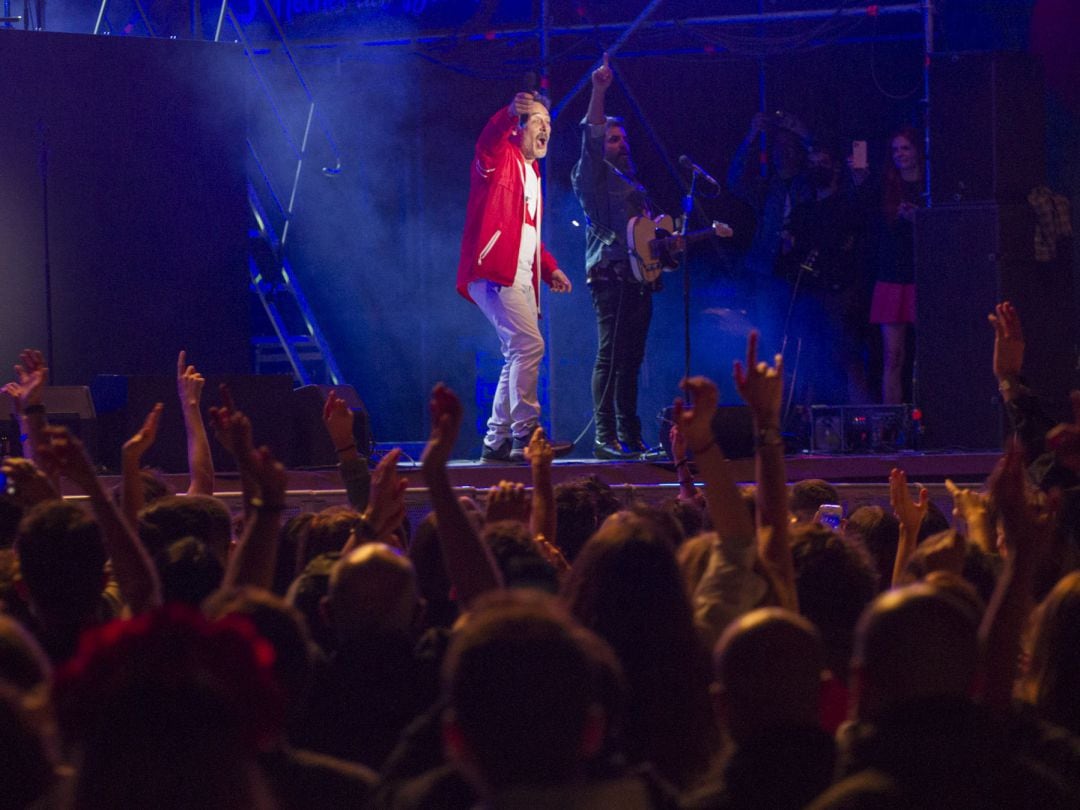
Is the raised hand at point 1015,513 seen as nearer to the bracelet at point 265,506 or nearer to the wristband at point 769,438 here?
the wristband at point 769,438

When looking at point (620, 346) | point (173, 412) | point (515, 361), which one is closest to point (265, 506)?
point (173, 412)

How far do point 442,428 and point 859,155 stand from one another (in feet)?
31.1

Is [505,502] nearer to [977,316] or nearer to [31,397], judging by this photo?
[31,397]

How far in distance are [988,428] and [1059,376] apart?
62cm

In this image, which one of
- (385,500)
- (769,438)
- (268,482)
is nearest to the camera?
(268,482)

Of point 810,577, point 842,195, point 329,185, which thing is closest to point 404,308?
point 329,185

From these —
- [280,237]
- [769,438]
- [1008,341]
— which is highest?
[280,237]

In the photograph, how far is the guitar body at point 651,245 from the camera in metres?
9.65

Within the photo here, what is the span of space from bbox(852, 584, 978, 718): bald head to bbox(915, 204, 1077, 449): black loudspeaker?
8029 mm

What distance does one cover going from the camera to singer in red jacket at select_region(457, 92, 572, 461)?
927 centimetres

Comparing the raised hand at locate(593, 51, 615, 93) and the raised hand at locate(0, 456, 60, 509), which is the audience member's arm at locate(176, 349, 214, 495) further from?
the raised hand at locate(593, 51, 615, 93)

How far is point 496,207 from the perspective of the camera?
9352 millimetres

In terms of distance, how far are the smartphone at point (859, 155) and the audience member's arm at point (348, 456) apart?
8142mm

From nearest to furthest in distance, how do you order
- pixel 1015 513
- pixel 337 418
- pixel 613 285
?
pixel 1015 513 < pixel 337 418 < pixel 613 285
